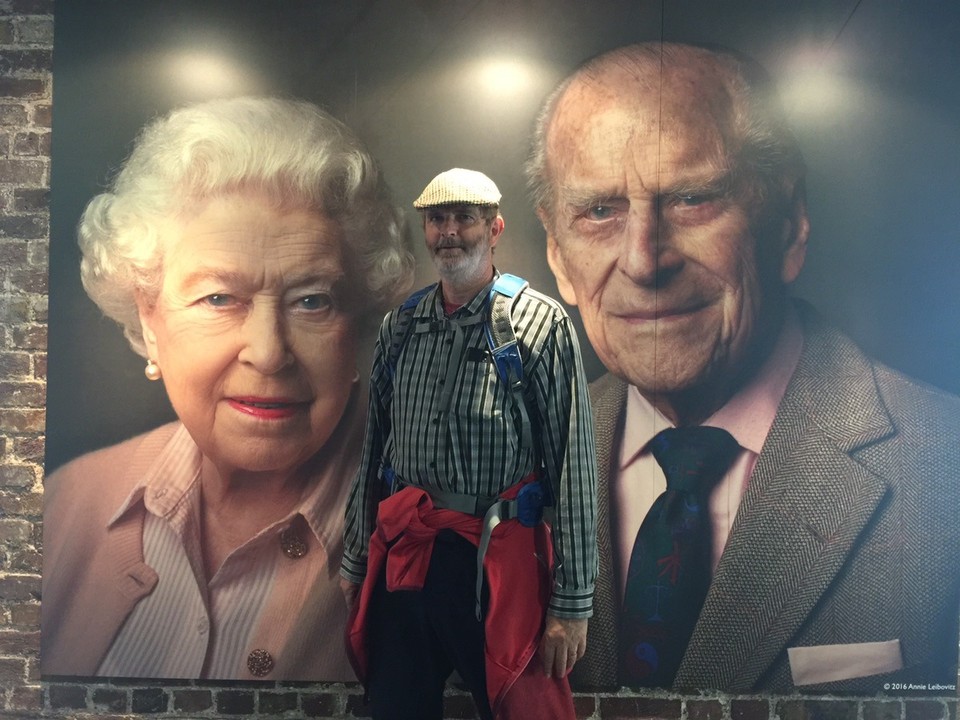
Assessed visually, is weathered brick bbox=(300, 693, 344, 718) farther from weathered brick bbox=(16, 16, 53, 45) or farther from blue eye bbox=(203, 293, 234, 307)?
weathered brick bbox=(16, 16, 53, 45)

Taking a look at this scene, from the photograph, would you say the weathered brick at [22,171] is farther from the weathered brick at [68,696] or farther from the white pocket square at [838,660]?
the white pocket square at [838,660]

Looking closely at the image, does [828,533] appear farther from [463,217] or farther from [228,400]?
[228,400]

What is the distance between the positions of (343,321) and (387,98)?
0.69 metres

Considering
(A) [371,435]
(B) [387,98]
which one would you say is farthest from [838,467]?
(B) [387,98]

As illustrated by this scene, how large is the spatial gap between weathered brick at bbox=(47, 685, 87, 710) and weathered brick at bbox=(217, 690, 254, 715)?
448 millimetres

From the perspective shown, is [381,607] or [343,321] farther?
[343,321]

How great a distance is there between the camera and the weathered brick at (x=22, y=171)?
9.37 ft

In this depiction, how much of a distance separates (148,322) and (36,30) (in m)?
0.98

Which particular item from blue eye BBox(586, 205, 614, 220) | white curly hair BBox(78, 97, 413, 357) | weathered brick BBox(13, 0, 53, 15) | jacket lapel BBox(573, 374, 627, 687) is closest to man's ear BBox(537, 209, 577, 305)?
blue eye BBox(586, 205, 614, 220)

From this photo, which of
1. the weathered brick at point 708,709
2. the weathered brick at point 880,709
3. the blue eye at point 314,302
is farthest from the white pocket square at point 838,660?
the blue eye at point 314,302

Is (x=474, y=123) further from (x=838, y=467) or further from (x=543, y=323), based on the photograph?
(x=838, y=467)

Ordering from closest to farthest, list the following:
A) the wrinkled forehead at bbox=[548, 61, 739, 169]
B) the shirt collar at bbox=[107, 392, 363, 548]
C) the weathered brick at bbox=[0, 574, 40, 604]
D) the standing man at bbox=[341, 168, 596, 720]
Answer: the standing man at bbox=[341, 168, 596, 720], the wrinkled forehead at bbox=[548, 61, 739, 169], the shirt collar at bbox=[107, 392, 363, 548], the weathered brick at bbox=[0, 574, 40, 604]

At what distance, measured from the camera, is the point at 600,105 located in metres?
2.72

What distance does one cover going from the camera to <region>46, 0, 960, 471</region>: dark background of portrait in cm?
273
